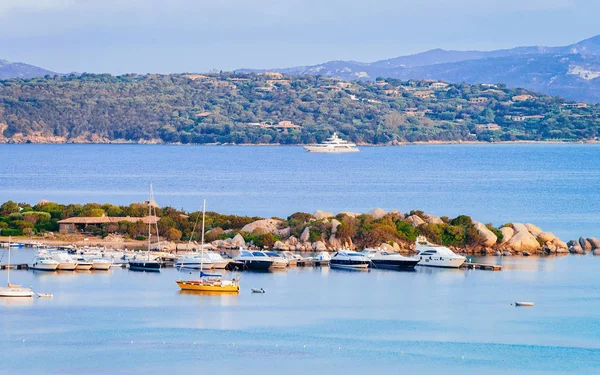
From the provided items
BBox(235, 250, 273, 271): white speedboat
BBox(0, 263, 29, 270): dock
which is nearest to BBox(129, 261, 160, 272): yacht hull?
BBox(235, 250, 273, 271): white speedboat

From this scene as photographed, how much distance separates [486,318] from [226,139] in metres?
135

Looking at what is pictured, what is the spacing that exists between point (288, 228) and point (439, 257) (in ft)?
19.2

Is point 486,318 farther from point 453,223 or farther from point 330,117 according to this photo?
point 330,117

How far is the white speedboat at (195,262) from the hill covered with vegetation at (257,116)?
404ft

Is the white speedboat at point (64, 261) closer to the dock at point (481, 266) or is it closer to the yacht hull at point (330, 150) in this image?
the dock at point (481, 266)

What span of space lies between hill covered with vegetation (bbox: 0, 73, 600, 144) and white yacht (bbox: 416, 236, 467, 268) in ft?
396

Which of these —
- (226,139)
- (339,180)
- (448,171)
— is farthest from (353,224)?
(226,139)

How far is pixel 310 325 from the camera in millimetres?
25922

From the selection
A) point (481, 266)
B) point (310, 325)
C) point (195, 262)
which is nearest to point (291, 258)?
point (195, 262)

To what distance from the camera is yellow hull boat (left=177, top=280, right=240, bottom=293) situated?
29969mm

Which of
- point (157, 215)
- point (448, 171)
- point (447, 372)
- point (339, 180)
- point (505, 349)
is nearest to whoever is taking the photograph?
point (447, 372)

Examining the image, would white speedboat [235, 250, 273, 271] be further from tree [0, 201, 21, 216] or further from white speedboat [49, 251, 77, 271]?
tree [0, 201, 21, 216]

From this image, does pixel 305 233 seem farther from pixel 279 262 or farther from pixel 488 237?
pixel 488 237

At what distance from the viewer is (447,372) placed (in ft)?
70.6
